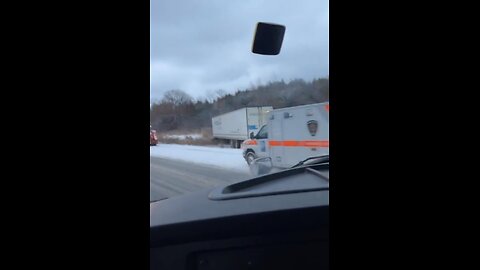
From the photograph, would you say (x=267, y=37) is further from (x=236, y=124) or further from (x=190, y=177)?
(x=236, y=124)

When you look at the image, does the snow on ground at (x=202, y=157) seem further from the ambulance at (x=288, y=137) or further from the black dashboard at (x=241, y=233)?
the black dashboard at (x=241, y=233)

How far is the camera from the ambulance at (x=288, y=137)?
9.22m

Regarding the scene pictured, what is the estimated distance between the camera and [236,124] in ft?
52.7

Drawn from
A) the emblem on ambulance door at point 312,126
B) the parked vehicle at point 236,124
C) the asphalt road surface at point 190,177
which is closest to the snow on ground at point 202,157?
the asphalt road surface at point 190,177

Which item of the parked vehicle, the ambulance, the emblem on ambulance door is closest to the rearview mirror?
the ambulance

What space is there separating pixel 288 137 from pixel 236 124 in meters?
6.01

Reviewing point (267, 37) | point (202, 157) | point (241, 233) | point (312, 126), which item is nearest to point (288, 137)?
point (312, 126)

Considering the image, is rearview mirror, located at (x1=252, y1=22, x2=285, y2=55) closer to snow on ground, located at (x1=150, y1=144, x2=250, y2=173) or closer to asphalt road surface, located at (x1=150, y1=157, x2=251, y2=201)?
asphalt road surface, located at (x1=150, y1=157, x2=251, y2=201)

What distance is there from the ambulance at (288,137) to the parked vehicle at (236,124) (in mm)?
3395

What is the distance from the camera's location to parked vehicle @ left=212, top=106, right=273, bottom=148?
14953mm
